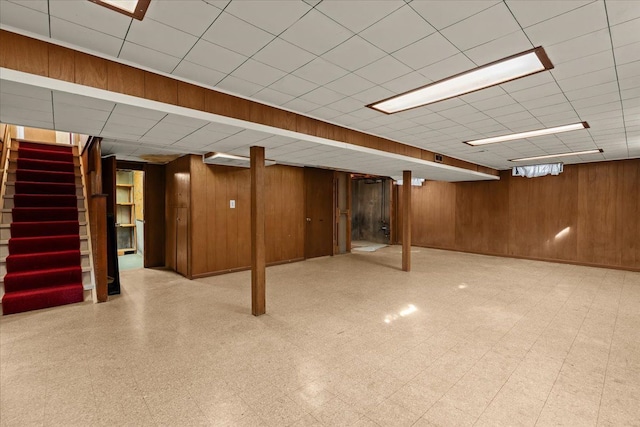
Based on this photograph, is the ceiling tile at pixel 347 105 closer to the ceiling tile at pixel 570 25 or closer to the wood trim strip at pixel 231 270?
Answer: the ceiling tile at pixel 570 25

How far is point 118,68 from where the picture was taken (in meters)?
2.35

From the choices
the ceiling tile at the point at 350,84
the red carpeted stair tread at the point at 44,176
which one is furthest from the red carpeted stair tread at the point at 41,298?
the ceiling tile at the point at 350,84

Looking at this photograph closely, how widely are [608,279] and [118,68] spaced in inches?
350

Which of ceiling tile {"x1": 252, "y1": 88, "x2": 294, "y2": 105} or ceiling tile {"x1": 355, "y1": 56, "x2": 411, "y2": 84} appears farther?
ceiling tile {"x1": 252, "y1": 88, "x2": 294, "y2": 105}

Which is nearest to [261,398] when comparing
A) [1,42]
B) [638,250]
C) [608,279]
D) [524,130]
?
[1,42]

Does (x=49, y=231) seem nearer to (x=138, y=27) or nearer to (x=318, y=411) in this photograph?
(x=138, y=27)

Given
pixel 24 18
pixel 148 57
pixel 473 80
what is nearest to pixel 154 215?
pixel 148 57

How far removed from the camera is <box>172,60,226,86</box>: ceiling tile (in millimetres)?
2430

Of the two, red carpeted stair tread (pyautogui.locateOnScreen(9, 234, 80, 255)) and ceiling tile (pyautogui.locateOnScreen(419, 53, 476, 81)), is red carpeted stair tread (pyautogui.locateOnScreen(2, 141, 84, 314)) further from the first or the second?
ceiling tile (pyautogui.locateOnScreen(419, 53, 476, 81))

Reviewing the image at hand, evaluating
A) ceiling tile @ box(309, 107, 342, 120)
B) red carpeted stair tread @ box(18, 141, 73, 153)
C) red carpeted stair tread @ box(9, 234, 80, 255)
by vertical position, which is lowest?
red carpeted stair tread @ box(9, 234, 80, 255)

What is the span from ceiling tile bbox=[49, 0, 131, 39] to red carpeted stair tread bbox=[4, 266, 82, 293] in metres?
4.12

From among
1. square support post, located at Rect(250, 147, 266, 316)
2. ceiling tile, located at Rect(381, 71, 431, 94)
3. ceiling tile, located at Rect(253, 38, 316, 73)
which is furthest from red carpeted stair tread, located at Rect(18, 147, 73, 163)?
ceiling tile, located at Rect(381, 71, 431, 94)

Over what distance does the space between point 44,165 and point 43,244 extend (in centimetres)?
209

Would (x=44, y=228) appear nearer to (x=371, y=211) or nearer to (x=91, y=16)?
(x=91, y=16)
